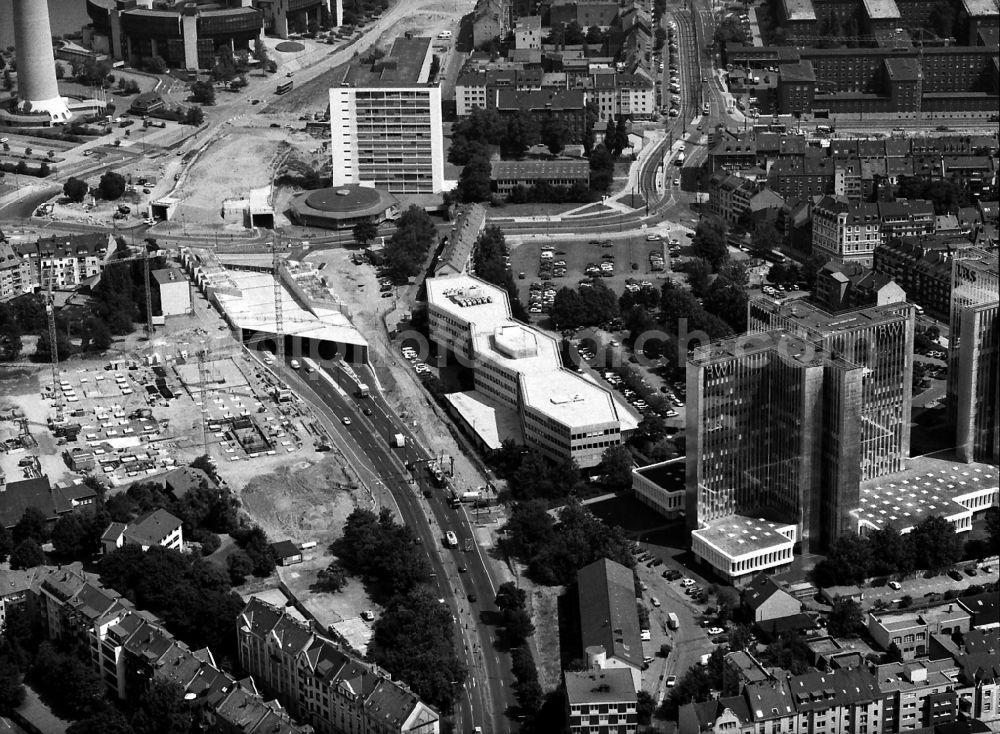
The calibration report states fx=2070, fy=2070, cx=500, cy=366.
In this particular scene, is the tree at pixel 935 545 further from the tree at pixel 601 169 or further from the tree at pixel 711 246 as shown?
the tree at pixel 601 169

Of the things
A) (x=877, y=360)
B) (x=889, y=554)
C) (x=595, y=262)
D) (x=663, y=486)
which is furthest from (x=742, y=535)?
(x=595, y=262)

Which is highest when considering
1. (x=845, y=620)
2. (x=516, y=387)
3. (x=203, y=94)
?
(x=203, y=94)

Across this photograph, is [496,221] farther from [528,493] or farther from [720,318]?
[528,493]

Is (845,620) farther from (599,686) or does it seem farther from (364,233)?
(364,233)

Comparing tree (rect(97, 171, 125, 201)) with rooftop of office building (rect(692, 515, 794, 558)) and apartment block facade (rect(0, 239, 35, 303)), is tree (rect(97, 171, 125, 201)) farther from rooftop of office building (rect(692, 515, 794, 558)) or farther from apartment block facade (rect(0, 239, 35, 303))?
rooftop of office building (rect(692, 515, 794, 558))

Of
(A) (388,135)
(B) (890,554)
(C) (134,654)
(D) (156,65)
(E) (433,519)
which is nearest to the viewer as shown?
(C) (134,654)

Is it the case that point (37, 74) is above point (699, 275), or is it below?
above

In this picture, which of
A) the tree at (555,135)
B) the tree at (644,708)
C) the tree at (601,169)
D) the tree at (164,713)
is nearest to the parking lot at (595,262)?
the tree at (601,169)

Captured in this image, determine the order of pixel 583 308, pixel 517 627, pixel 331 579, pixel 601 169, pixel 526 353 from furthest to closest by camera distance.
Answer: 1. pixel 601 169
2. pixel 583 308
3. pixel 526 353
4. pixel 331 579
5. pixel 517 627

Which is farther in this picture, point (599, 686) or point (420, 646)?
point (420, 646)
